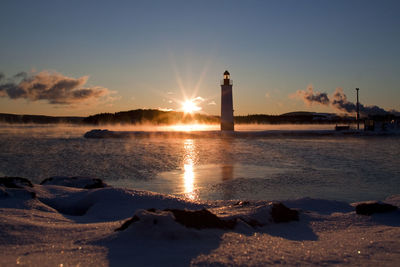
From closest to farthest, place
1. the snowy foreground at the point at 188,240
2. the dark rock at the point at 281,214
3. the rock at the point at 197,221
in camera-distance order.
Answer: the snowy foreground at the point at 188,240, the rock at the point at 197,221, the dark rock at the point at 281,214

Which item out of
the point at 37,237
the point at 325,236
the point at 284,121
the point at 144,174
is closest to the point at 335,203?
the point at 325,236

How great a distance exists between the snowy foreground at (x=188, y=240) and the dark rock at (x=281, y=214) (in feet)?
0.21

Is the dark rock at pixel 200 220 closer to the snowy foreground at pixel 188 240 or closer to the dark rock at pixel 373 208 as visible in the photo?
the snowy foreground at pixel 188 240

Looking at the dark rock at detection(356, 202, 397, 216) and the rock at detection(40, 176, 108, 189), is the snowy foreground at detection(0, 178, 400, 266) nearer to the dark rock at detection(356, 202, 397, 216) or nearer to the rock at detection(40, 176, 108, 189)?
the dark rock at detection(356, 202, 397, 216)

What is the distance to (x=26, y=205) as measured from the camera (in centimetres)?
510

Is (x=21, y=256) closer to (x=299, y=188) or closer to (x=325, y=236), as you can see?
(x=325, y=236)

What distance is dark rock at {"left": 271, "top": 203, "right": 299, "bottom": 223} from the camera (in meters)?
4.68

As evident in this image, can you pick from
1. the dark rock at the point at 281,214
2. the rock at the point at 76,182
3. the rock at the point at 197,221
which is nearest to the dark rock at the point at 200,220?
the rock at the point at 197,221

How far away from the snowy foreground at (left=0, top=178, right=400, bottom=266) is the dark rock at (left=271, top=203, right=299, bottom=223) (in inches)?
2.5

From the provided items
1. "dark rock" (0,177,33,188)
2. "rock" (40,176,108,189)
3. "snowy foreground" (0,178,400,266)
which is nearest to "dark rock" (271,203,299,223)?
"snowy foreground" (0,178,400,266)

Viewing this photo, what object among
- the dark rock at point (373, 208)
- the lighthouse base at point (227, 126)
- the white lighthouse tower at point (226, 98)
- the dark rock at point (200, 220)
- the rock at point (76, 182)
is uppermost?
the white lighthouse tower at point (226, 98)

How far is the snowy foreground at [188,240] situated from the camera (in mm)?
3111

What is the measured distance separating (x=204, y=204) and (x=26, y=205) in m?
3.07

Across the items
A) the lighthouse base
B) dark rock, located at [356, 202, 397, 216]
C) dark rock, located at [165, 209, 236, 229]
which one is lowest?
dark rock, located at [356, 202, 397, 216]
